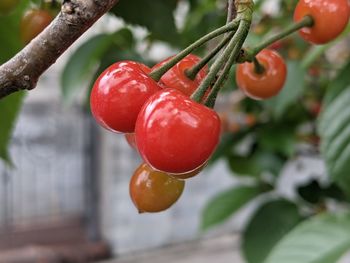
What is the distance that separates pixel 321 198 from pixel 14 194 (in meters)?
2.98

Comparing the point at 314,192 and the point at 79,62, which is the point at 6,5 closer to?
the point at 79,62

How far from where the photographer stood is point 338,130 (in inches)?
35.9

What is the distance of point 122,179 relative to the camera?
3447mm

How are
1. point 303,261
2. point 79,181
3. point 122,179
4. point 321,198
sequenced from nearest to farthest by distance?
1. point 303,261
2. point 321,198
3. point 122,179
4. point 79,181

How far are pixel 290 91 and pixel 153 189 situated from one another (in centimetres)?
80

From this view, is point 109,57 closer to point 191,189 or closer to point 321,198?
point 321,198

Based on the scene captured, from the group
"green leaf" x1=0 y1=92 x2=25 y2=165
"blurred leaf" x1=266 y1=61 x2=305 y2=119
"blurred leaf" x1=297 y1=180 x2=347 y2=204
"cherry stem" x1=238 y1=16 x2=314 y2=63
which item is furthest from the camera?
"blurred leaf" x1=297 y1=180 x2=347 y2=204

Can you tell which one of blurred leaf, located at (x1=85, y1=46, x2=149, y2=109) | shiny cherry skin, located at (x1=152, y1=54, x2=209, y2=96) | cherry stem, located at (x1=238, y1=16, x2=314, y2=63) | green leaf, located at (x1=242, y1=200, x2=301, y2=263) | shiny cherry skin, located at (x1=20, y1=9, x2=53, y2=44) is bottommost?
green leaf, located at (x1=242, y1=200, x2=301, y2=263)

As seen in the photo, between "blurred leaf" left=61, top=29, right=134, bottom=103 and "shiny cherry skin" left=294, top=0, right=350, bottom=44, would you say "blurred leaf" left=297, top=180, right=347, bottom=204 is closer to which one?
"blurred leaf" left=61, top=29, right=134, bottom=103

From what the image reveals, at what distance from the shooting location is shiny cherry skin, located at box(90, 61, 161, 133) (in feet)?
1.24

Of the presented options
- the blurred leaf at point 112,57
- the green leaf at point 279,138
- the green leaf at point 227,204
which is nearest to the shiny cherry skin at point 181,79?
the blurred leaf at point 112,57

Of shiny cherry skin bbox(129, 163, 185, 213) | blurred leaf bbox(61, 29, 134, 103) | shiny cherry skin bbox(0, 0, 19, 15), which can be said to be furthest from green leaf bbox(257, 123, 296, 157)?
shiny cherry skin bbox(129, 163, 185, 213)

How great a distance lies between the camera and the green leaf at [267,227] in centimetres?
132

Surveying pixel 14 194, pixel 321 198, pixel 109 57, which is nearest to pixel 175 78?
pixel 109 57
